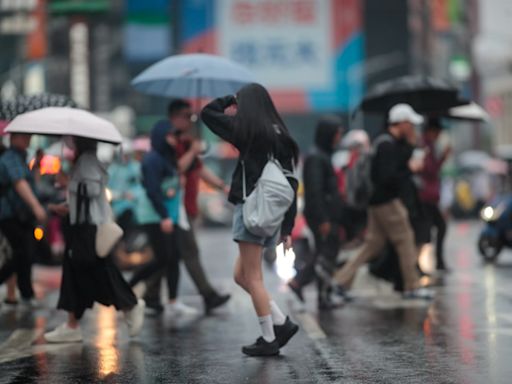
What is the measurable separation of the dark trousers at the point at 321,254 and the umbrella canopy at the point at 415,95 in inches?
A: 86.1

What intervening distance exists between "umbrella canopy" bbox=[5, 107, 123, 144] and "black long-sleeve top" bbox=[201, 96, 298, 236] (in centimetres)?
97

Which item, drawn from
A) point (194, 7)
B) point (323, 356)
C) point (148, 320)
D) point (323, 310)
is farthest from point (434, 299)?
→ point (194, 7)

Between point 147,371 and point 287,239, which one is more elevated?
point 287,239

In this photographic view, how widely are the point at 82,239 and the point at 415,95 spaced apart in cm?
591

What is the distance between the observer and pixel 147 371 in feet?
27.0

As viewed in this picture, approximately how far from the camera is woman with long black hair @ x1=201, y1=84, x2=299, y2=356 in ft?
28.7

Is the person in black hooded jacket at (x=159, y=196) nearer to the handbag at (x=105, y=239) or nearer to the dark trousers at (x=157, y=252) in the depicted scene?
the dark trousers at (x=157, y=252)

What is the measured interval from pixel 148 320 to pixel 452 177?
46.6 metres

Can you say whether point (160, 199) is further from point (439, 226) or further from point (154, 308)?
point (439, 226)

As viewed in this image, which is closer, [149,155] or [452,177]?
[149,155]

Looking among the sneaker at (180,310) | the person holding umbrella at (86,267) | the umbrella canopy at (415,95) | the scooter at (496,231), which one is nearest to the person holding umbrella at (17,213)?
the sneaker at (180,310)

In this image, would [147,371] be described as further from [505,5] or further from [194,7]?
[194,7]

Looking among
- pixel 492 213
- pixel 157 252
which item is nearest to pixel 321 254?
pixel 157 252

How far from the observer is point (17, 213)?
1227cm
